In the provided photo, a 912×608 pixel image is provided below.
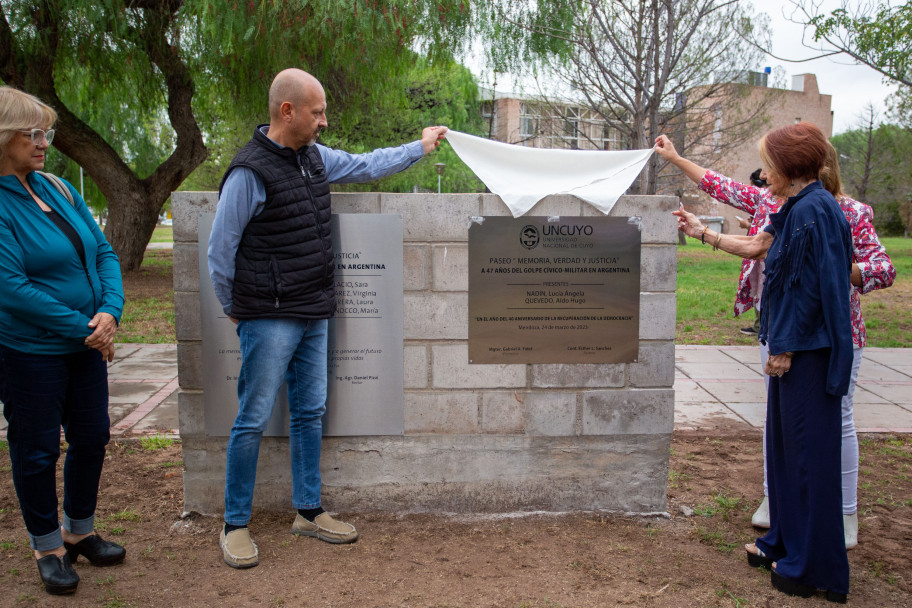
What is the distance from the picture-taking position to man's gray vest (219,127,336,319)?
3.24m

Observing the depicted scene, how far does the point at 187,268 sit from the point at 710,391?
4.82 metres

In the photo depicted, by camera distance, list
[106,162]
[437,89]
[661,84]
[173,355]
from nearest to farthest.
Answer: [173,355], [661,84], [106,162], [437,89]

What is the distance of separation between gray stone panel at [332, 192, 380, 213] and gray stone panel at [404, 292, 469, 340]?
0.49 meters

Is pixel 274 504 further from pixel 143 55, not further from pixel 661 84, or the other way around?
pixel 143 55

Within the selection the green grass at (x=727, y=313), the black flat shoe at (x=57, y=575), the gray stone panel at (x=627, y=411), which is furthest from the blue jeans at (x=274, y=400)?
the green grass at (x=727, y=313)

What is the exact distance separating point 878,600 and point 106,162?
15185 millimetres

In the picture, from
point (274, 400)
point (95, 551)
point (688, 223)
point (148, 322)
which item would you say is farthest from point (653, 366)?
point (148, 322)

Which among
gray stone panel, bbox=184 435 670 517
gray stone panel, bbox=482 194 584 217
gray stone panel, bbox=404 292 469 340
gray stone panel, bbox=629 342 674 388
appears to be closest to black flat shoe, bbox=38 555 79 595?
gray stone panel, bbox=184 435 670 517

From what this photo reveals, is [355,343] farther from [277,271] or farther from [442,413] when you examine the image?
[277,271]

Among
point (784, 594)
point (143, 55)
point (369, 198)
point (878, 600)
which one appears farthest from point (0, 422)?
point (143, 55)

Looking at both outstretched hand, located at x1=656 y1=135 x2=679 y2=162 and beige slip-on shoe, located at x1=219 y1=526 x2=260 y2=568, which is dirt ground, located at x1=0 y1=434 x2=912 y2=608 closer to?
beige slip-on shoe, located at x1=219 y1=526 x2=260 y2=568

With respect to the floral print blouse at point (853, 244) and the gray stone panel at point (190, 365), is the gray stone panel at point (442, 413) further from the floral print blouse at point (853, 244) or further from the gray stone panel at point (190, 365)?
the floral print blouse at point (853, 244)

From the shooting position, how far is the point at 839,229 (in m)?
3.02

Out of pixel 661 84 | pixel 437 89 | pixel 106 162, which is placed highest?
pixel 437 89
